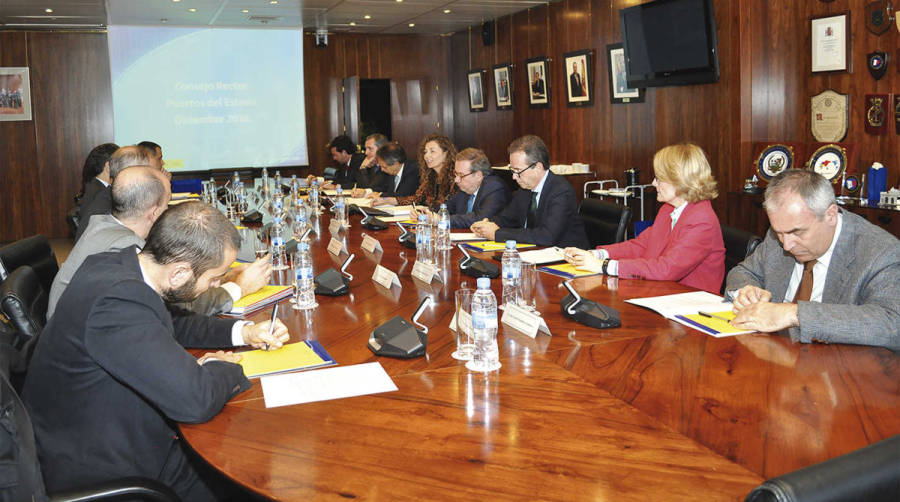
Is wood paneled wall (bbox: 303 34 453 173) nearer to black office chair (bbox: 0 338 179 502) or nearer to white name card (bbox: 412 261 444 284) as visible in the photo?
white name card (bbox: 412 261 444 284)

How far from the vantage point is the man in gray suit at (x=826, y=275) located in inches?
86.1

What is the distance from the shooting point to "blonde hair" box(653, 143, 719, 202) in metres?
3.43

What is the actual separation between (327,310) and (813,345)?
1616 millimetres

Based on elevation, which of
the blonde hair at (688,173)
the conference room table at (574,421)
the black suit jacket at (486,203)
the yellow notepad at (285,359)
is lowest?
the conference room table at (574,421)

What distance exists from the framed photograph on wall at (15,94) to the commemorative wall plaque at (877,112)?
10.5 metres

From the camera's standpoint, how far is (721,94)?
628cm

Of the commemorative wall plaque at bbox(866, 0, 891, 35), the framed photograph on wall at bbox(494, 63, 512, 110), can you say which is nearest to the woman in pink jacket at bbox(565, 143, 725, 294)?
the commemorative wall plaque at bbox(866, 0, 891, 35)

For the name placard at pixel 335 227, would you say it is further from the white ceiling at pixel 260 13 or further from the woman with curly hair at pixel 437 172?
the white ceiling at pixel 260 13

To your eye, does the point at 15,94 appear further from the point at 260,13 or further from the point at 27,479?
the point at 27,479

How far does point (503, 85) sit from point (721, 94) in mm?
4877

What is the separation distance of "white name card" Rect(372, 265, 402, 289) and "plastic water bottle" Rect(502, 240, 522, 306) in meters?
0.49

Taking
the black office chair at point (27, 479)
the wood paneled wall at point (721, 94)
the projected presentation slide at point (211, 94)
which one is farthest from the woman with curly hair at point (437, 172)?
the projected presentation slide at point (211, 94)

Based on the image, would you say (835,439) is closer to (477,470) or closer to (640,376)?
(640,376)

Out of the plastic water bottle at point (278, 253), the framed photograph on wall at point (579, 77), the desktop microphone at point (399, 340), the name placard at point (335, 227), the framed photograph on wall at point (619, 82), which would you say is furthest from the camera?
the framed photograph on wall at point (579, 77)
